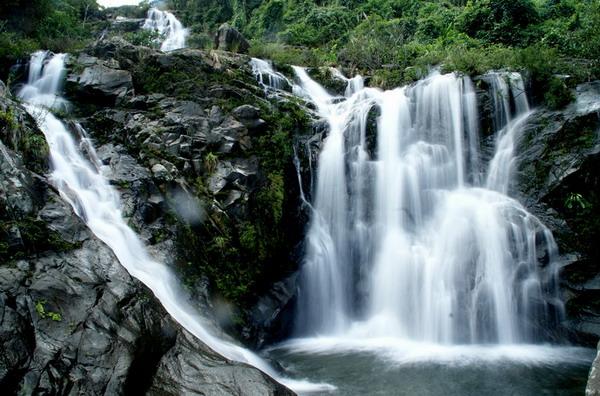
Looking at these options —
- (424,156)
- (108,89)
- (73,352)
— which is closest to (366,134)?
(424,156)

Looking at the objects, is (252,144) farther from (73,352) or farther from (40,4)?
(40,4)

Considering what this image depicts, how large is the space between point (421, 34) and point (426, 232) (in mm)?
16638

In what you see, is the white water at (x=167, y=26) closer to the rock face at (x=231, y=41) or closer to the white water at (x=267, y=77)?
the rock face at (x=231, y=41)

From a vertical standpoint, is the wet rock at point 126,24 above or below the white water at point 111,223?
above

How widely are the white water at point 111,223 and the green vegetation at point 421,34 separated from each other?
33.9 feet

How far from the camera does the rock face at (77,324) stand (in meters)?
5.06

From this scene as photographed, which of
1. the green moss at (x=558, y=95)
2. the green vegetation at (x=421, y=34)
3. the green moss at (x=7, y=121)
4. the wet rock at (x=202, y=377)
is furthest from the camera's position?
the green vegetation at (x=421, y=34)

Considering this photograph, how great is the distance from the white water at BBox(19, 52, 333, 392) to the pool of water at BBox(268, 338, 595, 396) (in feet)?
2.89

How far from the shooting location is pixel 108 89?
14305 millimetres

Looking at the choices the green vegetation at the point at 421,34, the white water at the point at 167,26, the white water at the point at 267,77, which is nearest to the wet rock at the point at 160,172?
the white water at the point at 267,77

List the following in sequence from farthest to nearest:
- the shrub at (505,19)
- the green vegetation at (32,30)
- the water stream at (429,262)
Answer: the shrub at (505,19) < the green vegetation at (32,30) < the water stream at (429,262)

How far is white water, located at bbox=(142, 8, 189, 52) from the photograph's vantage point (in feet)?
99.9

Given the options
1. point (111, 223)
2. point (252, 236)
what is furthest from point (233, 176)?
point (111, 223)

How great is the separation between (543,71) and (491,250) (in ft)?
21.6
